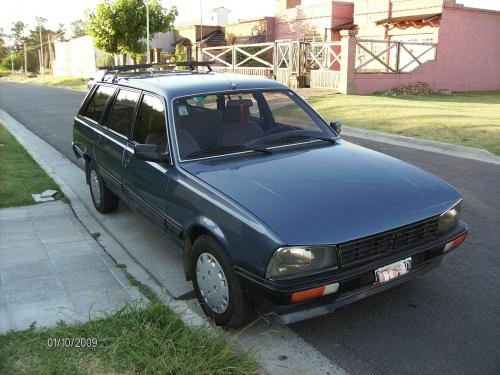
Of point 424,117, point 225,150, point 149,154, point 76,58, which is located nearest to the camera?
point 149,154

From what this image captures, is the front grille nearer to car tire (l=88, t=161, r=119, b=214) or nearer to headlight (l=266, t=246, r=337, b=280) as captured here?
headlight (l=266, t=246, r=337, b=280)

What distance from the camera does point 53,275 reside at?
173 inches

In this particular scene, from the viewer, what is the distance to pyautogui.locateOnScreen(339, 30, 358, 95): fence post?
18766mm

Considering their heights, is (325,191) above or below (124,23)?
below

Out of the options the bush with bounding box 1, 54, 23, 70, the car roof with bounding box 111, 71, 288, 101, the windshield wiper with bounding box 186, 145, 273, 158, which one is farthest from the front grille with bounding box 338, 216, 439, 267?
the bush with bounding box 1, 54, 23, 70

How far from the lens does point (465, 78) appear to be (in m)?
23.4

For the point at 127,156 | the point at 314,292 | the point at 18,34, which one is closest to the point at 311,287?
the point at 314,292

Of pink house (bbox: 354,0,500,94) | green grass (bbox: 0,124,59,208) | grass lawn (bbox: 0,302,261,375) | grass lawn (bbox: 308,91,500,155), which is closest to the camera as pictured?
grass lawn (bbox: 0,302,261,375)

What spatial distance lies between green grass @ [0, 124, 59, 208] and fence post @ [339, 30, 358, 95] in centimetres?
1260

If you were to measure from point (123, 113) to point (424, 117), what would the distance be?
9505 mm

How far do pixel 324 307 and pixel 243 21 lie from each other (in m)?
35.3

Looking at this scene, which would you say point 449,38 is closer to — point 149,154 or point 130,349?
point 149,154

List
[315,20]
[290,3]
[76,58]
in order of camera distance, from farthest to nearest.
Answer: [76,58]
[290,3]
[315,20]

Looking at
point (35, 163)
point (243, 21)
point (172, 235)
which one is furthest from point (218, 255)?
point (243, 21)
